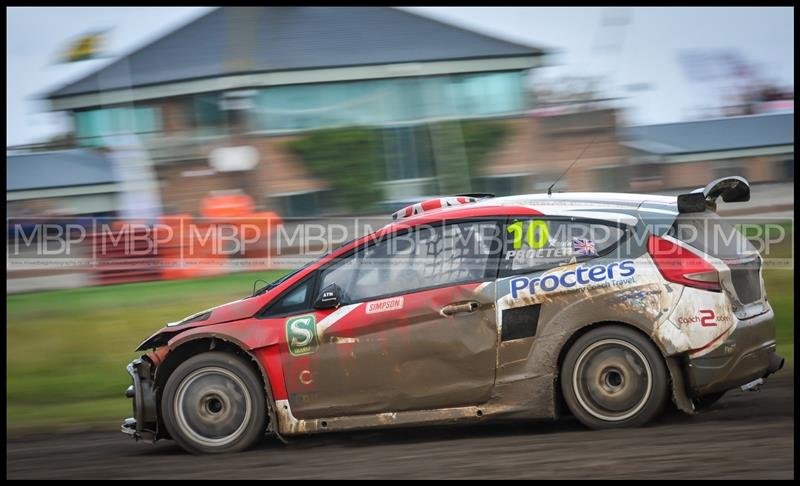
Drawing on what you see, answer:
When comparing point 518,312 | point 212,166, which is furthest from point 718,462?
point 212,166

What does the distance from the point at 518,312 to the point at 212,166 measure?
1521cm

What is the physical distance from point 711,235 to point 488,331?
1625mm

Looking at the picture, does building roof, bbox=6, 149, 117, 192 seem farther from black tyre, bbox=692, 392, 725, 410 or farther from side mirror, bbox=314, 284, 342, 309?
black tyre, bbox=692, 392, 725, 410

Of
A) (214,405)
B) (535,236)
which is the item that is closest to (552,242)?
(535,236)

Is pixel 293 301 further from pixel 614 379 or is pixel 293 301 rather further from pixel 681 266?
pixel 681 266

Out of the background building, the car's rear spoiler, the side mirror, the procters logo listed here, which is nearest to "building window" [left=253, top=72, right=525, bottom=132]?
the background building

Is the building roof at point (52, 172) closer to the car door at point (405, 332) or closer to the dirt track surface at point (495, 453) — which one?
the dirt track surface at point (495, 453)

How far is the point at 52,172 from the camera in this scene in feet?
68.2

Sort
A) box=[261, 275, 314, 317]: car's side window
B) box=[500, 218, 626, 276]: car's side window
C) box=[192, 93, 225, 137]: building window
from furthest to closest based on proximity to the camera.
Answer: box=[192, 93, 225, 137]: building window, box=[261, 275, 314, 317]: car's side window, box=[500, 218, 626, 276]: car's side window

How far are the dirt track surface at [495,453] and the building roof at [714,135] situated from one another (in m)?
13.6

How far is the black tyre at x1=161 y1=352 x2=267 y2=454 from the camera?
647 cm

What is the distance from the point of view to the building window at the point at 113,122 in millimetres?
23031

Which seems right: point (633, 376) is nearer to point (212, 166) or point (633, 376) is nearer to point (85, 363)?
point (85, 363)

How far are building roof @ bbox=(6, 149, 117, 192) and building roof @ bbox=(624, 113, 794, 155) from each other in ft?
Answer: 37.8
